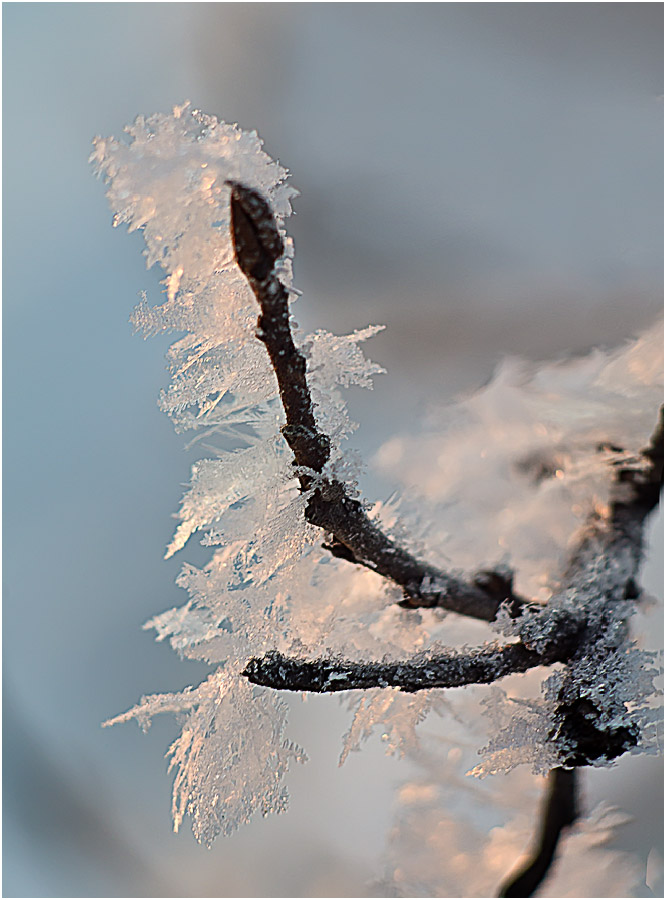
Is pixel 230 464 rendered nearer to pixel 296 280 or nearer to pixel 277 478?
pixel 277 478

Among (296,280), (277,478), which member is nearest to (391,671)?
(277,478)

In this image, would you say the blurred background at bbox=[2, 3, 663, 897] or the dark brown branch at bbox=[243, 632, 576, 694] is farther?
the blurred background at bbox=[2, 3, 663, 897]

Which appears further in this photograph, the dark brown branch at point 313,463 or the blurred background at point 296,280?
the blurred background at point 296,280

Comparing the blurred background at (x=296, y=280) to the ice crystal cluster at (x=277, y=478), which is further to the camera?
the blurred background at (x=296, y=280)
